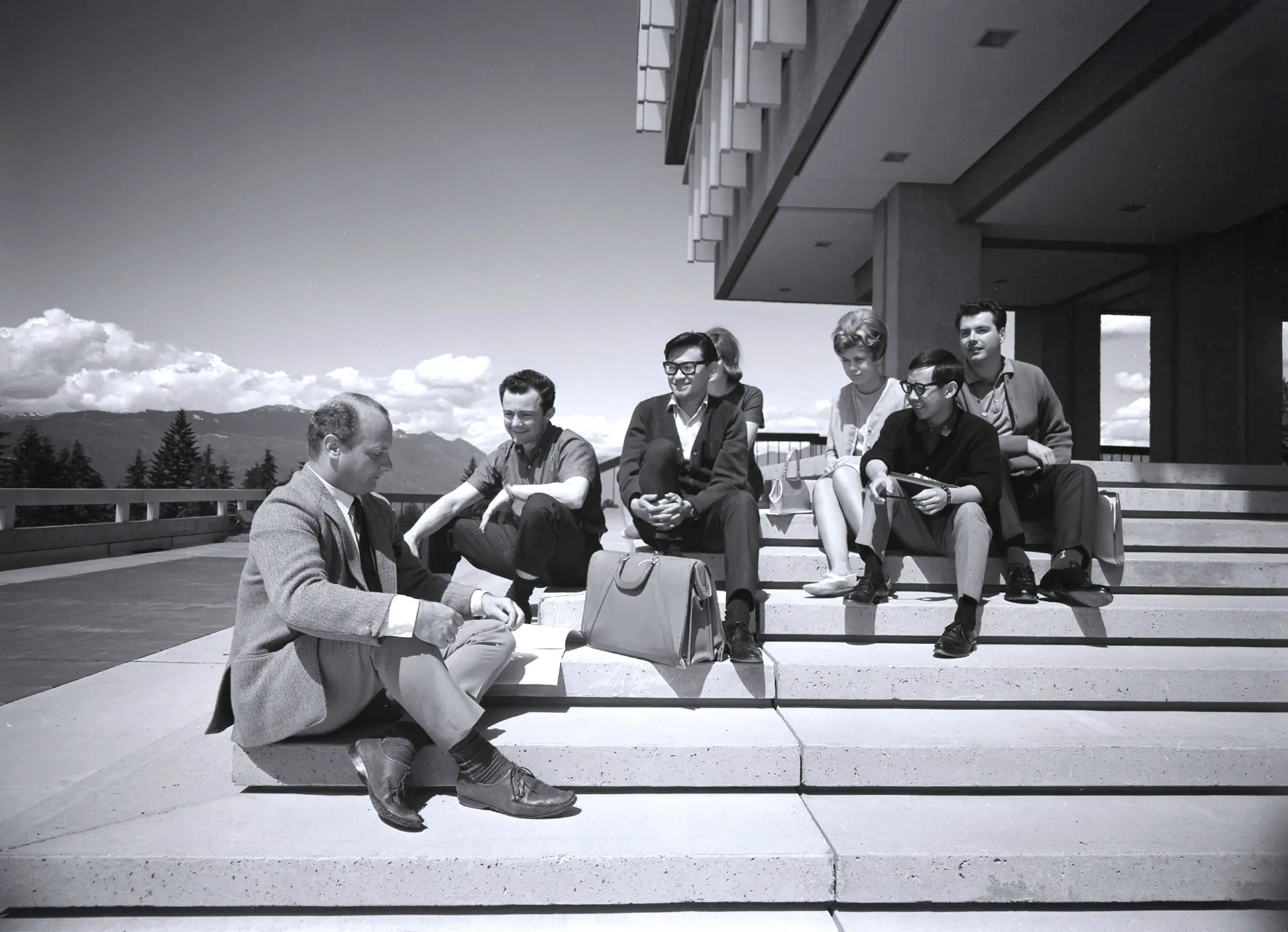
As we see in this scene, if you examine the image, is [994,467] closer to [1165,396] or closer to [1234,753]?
[1234,753]

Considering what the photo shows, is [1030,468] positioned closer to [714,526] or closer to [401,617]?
[714,526]

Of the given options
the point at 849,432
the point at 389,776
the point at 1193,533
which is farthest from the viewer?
the point at 1193,533

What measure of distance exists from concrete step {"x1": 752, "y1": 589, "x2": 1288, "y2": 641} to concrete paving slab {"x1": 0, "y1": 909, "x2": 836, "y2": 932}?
1.38 meters

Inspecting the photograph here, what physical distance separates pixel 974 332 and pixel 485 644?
2.98 metres

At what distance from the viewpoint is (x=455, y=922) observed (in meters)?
2.14

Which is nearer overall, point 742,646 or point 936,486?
point 742,646

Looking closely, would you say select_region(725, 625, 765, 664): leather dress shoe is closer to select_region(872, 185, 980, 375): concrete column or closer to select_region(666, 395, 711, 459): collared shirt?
select_region(666, 395, 711, 459): collared shirt

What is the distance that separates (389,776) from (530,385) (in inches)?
74.3

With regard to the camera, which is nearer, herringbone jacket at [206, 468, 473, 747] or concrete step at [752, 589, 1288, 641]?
herringbone jacket at [206, 468, 473, 747]

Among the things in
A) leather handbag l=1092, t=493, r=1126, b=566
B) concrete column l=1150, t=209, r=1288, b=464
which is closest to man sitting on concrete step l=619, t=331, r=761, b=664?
leather handbag l=1092, t=493, r=1126, b=566

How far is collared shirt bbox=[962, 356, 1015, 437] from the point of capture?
4062 millimetres

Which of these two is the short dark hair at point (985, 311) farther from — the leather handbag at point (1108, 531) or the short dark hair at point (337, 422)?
the short dark hair at point (337, 422)

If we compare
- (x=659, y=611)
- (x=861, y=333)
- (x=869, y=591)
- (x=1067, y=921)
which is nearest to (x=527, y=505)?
(x=659, y=611)

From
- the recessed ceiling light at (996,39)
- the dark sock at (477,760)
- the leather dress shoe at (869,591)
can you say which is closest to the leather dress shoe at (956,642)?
the leather dress shoe at (869,591)
